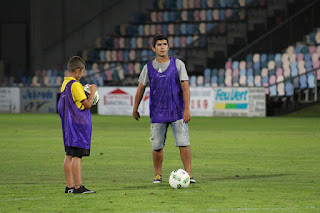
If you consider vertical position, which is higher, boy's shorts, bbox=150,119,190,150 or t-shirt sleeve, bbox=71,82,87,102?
t-shirt sleeve, bbox=71,82,87,102

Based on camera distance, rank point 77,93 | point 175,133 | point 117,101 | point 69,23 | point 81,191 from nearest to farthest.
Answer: point 77,93, point 81,191, point 175,133, point 117,101, point 69,23

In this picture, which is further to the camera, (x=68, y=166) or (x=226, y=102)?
(x=226, y=102)

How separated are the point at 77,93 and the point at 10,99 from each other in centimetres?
2917

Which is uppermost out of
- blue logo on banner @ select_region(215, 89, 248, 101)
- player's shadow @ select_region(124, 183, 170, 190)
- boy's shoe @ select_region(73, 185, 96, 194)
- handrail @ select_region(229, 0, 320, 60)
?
handrail @ select_region(229, 0, 320, 60)

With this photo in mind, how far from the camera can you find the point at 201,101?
107ft

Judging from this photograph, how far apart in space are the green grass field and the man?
704 mm

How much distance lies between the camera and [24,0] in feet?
156

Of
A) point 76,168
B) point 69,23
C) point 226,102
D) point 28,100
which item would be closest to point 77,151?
point 76,168

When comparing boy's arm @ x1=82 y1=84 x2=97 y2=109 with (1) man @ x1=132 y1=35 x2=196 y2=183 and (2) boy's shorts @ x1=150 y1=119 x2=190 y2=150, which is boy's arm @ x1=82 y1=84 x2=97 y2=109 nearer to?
(1) man @ x1=132 y1=35 x2=196 y2=183

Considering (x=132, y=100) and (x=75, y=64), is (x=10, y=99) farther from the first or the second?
(x=75, y=64)

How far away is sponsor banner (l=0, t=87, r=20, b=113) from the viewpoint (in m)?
37.1

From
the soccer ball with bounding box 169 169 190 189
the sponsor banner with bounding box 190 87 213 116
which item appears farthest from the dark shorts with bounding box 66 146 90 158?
the sponsor banner with bounding box 190 87 213 116

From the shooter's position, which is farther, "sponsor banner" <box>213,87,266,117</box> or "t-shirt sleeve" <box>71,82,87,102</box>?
"sponsor banner" <box>213,87,266,117</box>

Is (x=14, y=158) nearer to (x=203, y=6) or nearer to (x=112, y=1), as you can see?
(x=203, y=6)
